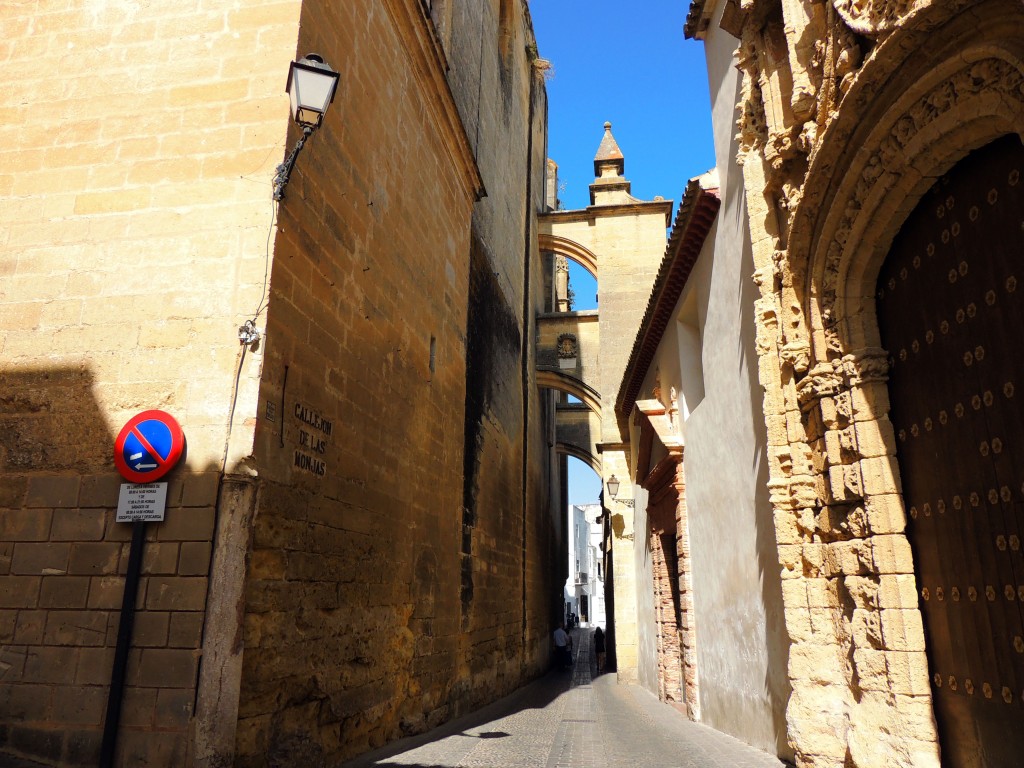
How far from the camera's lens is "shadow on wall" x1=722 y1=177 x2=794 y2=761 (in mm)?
5070

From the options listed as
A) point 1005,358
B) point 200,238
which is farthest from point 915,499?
point 200,238

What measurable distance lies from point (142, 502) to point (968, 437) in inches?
168

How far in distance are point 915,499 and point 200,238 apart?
14.4 feet

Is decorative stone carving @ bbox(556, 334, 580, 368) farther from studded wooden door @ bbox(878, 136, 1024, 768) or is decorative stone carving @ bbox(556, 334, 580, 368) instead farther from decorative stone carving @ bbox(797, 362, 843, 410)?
studded wooden door @ bbox(878, 136, 1024, 768)

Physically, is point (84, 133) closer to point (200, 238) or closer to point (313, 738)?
point (200, 238)

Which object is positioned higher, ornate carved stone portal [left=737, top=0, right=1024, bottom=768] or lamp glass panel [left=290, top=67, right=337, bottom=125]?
lamp glass panel [left=290, top=67, right=337, bottom=125]

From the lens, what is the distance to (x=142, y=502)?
149 inches

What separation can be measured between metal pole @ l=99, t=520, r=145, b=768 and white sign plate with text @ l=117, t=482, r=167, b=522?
5 centimetres

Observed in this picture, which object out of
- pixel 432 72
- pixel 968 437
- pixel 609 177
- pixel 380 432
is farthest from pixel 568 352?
pixel 968 437

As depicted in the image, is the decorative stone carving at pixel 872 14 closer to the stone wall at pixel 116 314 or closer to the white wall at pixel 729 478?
the white wall at pixel 729 478

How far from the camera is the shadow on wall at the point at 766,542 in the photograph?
5.07 metres

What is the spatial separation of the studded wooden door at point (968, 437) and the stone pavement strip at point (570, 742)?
173cm

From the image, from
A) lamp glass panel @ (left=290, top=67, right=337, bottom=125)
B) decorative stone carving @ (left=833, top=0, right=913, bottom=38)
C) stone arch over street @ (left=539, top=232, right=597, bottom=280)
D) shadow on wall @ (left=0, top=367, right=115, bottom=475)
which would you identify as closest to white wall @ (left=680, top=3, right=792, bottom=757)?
decorative stone carving @ (left=833, top=0, right=913, bottom=38)

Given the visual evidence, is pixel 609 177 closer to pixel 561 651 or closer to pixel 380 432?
pixel 561 651
